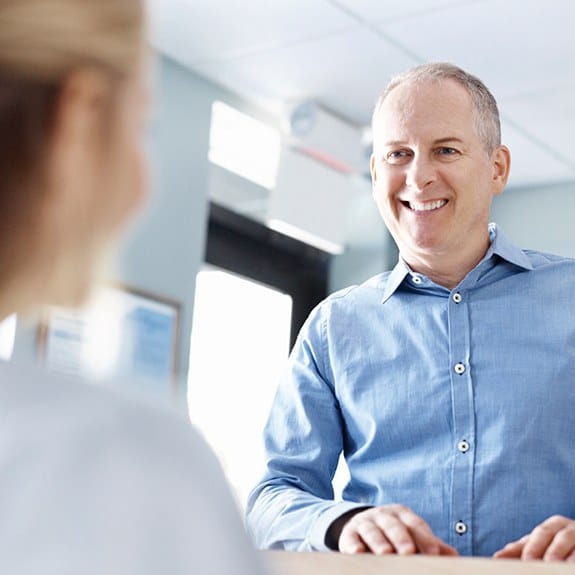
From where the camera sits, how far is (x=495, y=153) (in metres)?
1.96

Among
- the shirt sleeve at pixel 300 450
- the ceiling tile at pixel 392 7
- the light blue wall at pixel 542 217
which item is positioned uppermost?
the ceiling tile at pixel 392 7

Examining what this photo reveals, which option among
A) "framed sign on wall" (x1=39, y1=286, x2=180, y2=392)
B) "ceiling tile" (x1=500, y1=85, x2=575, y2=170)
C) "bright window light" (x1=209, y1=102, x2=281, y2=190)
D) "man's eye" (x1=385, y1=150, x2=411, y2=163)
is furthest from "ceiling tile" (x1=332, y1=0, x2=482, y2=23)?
"man's eye" (x1=385, y1=150, x2=411, y2=163)

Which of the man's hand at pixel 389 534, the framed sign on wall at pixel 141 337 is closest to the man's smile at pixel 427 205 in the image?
the man's hand at pixel 389 534

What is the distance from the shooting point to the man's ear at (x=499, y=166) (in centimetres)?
196

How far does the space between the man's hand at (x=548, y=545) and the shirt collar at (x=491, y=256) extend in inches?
23.6

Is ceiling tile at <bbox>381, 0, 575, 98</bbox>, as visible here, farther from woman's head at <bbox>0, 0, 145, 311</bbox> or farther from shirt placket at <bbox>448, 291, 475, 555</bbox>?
woman's head at <bbox>0, 0, 145, 311</bbox>

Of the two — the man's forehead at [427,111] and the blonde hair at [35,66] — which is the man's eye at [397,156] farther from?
the blonde hair at [35,66]

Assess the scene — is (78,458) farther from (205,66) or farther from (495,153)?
(205,66)

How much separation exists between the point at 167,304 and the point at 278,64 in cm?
90

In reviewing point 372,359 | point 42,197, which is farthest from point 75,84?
point 372,359

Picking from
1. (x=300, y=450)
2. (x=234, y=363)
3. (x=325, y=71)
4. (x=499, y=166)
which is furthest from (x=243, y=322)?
(x=300, y=450)

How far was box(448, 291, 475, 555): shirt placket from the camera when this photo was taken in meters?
1.63

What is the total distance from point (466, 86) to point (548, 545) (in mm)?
860

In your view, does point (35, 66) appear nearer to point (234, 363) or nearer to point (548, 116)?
point (548, 116)
